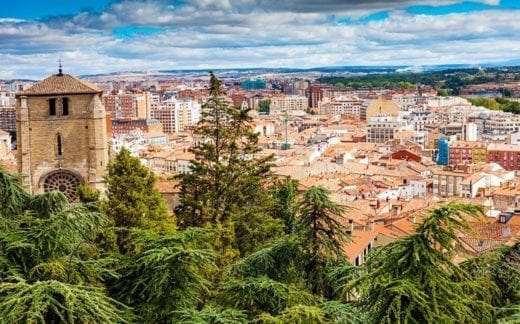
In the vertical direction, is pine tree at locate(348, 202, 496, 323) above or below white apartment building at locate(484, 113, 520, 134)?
above

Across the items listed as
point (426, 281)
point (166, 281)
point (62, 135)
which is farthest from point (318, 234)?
point (62, 135)

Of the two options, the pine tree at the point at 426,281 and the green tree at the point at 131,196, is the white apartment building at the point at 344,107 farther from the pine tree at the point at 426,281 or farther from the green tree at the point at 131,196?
the pine tree at the point at 426,281

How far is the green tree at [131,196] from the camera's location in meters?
18.8

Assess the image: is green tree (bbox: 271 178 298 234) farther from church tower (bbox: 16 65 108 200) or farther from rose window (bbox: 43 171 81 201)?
rose window (bbox: 43 171 81 201)

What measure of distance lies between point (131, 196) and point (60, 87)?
7996mm

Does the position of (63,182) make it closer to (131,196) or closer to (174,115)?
(131,196)

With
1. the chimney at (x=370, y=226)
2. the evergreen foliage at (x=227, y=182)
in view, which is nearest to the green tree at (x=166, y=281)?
the evergreen foliage at (x=227, y=182)

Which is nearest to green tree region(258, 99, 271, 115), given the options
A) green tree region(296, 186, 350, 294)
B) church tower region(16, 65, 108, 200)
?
church tower region(16, 65, 108, 200)

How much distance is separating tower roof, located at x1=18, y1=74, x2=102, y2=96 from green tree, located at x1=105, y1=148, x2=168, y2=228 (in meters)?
6.31

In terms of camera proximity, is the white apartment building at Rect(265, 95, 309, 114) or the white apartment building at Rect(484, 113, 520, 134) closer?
the white apartment building at Rect(484, 113, 520, 134)

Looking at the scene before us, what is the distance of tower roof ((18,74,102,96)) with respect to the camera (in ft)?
83.0

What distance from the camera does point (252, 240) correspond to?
2062cm

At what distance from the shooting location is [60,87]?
25.4 metres

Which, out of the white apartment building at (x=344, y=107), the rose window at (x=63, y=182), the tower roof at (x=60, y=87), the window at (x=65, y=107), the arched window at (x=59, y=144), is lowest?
the white apartment building at (x=344, y=107)
